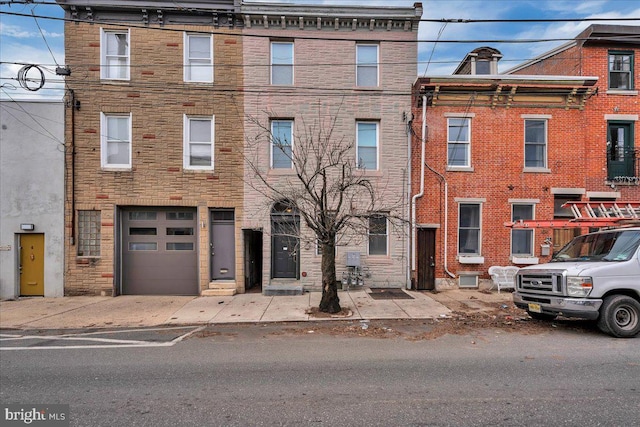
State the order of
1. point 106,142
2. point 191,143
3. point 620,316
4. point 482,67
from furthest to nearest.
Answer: point 482,67 < point 191,143 < point 106,142 < point 620,316

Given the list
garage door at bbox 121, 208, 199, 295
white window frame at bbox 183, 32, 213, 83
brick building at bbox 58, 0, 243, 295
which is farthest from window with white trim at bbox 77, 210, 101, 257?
white window frame at bbox 183, 32, 213, 83

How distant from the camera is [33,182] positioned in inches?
410

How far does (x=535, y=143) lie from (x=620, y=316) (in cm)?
729

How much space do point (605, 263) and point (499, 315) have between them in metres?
2.45

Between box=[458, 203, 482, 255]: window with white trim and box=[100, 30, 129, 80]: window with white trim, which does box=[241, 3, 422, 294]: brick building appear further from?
box=[100, 30, 129, 80]: window with white trim

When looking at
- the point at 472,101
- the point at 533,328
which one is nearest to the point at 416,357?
the point at 533,328

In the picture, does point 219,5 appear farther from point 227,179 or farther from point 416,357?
point 416,357

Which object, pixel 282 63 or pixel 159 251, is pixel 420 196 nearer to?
pixel 282 63

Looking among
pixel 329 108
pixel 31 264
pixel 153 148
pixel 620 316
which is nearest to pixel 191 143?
pixel 153 148

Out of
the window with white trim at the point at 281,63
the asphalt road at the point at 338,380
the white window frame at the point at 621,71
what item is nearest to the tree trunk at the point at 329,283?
the asphalt road at the point at 338,380

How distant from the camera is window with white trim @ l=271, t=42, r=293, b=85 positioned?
11281 mm

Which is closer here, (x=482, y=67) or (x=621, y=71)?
(x=621, y=71)

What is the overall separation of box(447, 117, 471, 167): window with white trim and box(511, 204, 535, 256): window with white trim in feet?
8.02

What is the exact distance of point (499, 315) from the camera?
307 inches
